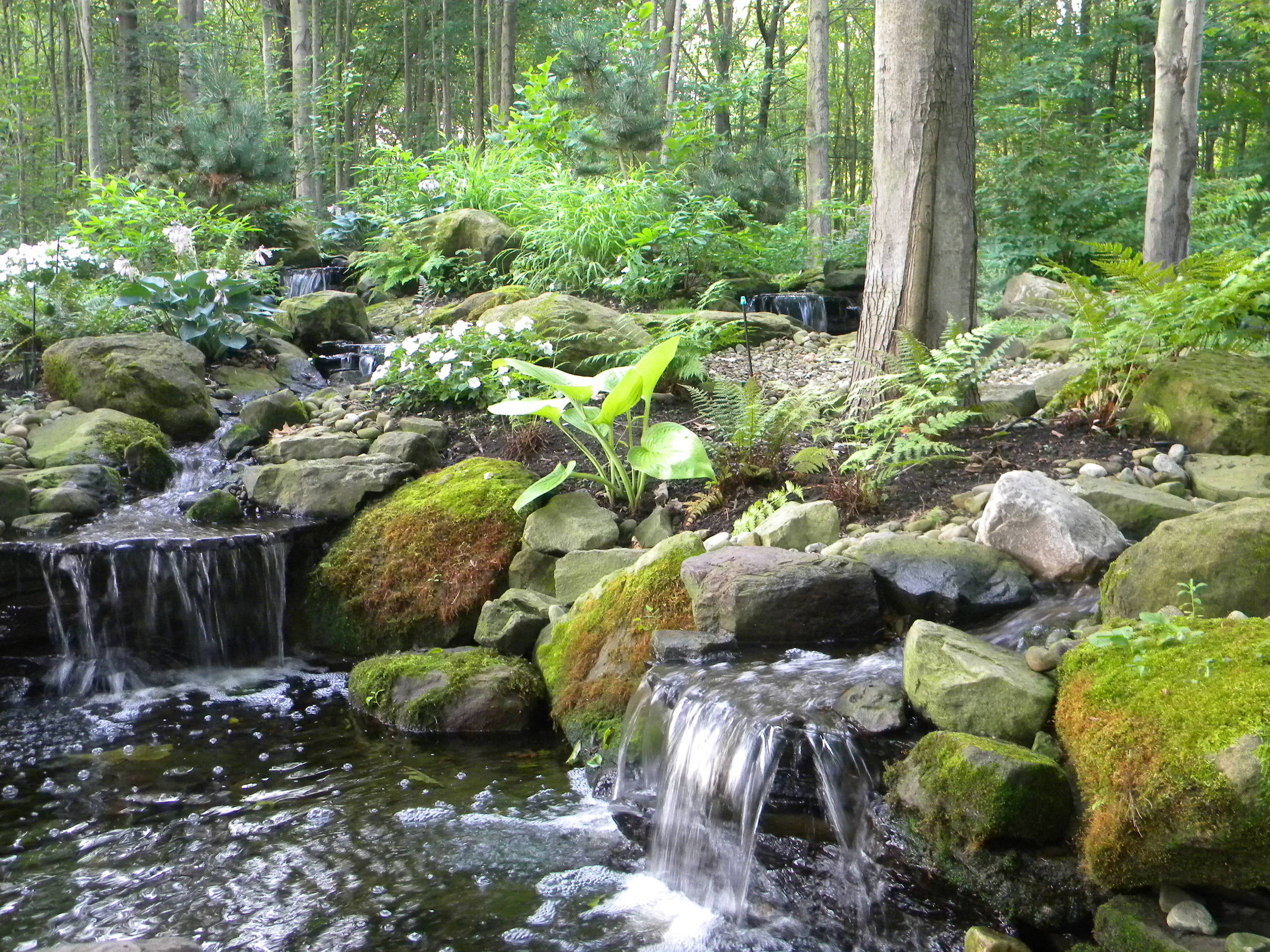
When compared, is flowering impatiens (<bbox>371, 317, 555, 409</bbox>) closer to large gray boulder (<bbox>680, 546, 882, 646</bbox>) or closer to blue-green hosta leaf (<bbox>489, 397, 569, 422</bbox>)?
blue-green hosta leaf (<bbox>489, 397, 569, 422</bbox>)

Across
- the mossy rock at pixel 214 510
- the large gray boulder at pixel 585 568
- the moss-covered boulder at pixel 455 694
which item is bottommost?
the moss-covered boulder at pixel 455 694

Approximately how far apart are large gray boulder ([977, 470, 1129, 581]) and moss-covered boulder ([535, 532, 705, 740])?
141 cm

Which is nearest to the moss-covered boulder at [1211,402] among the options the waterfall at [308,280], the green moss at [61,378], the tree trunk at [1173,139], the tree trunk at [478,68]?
the tree trunk at [1173,139]

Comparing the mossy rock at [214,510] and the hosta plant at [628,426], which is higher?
the hosta plant at [628,426]

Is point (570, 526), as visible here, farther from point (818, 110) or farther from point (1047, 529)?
point (818, 110)

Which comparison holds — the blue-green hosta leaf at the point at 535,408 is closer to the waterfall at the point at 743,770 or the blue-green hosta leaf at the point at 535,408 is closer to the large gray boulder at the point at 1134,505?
the waterfall at the point at 743,770

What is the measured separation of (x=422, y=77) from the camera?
91.1 feet

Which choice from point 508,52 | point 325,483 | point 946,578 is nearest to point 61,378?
point 325,483

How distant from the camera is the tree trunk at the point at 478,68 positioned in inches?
885

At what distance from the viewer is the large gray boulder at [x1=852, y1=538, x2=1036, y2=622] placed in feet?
13.7

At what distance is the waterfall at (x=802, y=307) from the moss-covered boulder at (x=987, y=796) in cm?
849

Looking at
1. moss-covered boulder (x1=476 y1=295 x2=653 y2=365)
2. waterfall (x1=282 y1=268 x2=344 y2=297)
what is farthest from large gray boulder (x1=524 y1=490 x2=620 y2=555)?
waterfall (x1=282 y1=268 x2=344 y2=297)

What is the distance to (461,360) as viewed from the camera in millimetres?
7656

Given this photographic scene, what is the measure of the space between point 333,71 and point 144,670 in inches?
698
